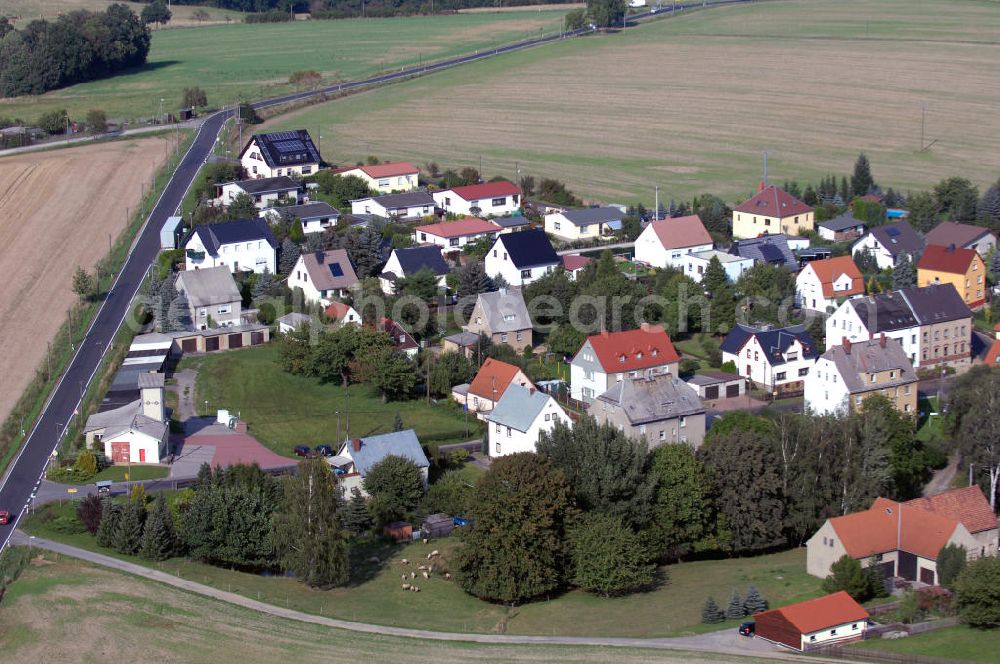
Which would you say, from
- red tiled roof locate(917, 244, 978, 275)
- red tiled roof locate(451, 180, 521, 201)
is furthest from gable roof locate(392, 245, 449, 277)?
red tiled roof locate(917, 244, 978, 275)

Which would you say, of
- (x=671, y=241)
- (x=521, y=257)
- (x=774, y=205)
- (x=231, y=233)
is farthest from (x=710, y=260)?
(x=231, y=233)

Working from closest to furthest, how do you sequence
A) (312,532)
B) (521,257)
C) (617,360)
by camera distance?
(312,532)
(617,360)
(521,257)

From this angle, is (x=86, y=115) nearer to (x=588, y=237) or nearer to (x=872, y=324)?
(x=588, y=237)

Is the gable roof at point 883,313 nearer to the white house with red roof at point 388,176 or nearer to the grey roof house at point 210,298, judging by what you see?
the grey roof house at point 210,298

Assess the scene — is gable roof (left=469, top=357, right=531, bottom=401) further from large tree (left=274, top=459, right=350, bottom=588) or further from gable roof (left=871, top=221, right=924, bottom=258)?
gable roof (left=871, top=221, right=924, bottom=258)

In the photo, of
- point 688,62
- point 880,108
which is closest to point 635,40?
point 688,62

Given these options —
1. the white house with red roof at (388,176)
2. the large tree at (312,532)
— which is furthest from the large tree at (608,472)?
the white house with red roof at (388,176)

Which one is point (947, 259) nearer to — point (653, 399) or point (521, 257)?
point (521, 257)
